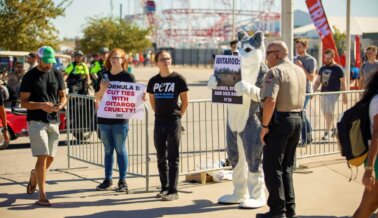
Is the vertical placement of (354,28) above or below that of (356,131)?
above

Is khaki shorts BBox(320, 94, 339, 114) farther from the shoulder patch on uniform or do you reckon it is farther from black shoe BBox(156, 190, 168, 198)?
the shoulder patch on uniform

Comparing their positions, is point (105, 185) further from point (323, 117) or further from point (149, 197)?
point (323, 117)

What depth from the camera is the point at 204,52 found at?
246 feet

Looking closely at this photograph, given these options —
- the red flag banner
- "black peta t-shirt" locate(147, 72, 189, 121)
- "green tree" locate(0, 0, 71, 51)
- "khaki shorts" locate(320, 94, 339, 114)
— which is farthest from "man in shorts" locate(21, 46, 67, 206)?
"green tree" locate(0, 0, 71, 51)

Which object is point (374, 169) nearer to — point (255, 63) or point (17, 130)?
point (255, 63)

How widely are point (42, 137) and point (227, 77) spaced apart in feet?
7.82

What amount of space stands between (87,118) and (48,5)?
18751 mm

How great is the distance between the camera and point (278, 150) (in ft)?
21.4

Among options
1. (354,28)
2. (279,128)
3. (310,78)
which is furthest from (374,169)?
(354,28)

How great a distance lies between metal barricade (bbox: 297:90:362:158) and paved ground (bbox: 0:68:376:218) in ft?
1.26

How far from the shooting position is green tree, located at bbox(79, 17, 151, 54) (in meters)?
50.4

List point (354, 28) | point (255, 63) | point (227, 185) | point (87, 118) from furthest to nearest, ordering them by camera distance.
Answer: point (354, 28), point (87, 118), point (227, 185), point (255, 63)

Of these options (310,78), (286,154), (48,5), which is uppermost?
(48,5)

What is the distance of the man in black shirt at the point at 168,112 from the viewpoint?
7746 millimetres
